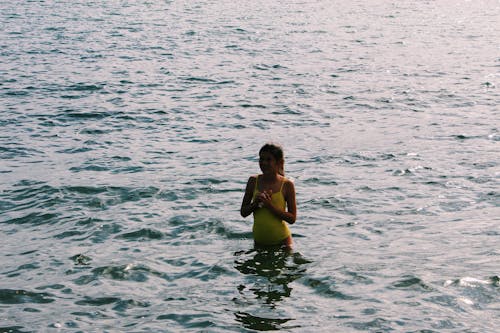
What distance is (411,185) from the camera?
16.0 metres

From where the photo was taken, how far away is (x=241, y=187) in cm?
1606

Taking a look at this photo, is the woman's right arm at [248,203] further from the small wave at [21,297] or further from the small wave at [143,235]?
the small wave at [21,297]

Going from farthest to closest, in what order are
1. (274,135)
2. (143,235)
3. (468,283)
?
1. (274,135)
2. (143,235)
3. (468,283)

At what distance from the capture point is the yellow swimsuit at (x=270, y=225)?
36.7ft

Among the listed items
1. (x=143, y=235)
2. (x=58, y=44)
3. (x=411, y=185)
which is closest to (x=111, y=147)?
(x=143, y=235)

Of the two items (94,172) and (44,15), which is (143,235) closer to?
(94,172)

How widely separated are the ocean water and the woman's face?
4.76ft

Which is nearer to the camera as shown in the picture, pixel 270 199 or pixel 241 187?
pixel 270 199

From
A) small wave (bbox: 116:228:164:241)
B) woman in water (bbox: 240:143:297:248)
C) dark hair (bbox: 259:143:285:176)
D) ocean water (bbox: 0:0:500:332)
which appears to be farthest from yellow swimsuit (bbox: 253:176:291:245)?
small wave (bbox: 116:228:164:241)

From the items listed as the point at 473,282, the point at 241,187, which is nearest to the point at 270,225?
the point at 473,282

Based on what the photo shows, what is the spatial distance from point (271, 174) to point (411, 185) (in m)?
5.79

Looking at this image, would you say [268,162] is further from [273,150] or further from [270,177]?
[270,177]

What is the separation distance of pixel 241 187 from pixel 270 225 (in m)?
4.72

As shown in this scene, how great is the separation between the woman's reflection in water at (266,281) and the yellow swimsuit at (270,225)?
21cm
